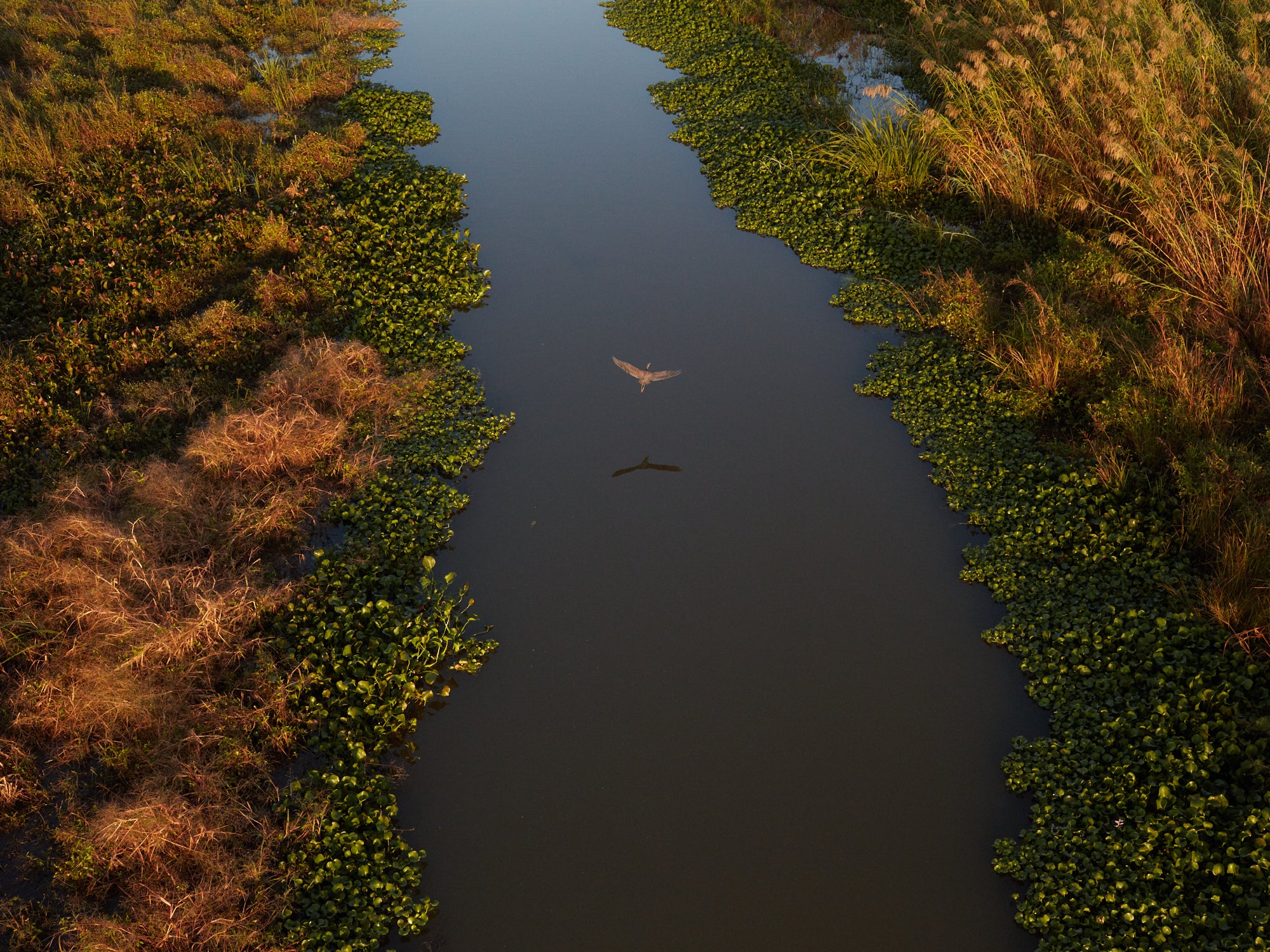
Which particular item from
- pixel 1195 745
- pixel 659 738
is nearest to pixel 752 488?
pixel 659 738

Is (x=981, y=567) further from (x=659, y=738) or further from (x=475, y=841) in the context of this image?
(x=475, y=841)

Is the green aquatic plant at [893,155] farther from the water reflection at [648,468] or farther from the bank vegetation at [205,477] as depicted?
the water reflection at [648,468]

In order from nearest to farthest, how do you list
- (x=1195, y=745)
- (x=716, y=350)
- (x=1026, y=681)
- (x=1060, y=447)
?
(x=1195, y=745)
(x=1026, y=681)
(x=1060, y=447)
(x=716, y=350)

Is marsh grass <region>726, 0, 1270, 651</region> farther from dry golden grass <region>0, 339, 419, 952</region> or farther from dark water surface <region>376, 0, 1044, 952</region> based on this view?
dry golden grass <region>0, 339, 419, 952</region>

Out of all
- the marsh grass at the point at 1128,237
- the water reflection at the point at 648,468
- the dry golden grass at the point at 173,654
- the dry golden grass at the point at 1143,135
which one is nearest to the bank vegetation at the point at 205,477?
the dry golden grass at the point at 173,654

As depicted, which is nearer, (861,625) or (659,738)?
(659,738)

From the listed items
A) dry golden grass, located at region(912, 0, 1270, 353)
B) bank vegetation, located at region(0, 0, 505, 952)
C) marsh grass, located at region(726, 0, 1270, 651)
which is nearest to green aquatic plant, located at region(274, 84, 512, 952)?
bank vegetation, located at region(0, 0, 505, 952)
